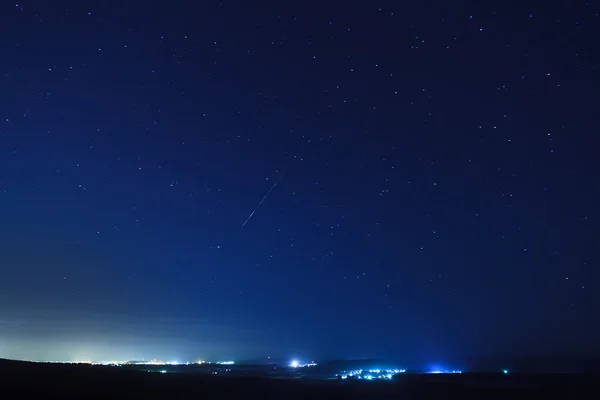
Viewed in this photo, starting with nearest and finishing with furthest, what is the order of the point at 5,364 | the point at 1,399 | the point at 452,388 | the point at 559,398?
the point at 1,399 → the point at 559,398 → the point at 5,364 → the point at 452,388

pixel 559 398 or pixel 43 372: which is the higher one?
pixel 43 372

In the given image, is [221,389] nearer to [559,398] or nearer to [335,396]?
[335,396]

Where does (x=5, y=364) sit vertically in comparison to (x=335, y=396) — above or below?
above

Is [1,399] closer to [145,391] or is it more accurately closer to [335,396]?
[145,391]

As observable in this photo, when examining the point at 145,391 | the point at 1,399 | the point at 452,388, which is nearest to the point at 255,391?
the point at 145,391

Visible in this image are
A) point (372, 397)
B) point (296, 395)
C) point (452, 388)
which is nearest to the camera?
point (296, 395)

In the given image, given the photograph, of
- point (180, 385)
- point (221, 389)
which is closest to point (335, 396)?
point (221, 389)

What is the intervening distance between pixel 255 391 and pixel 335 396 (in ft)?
14.4

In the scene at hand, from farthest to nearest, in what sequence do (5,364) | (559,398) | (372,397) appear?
(5,364) → (559,398) → (372,397)

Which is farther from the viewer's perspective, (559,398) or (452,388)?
(452,388)

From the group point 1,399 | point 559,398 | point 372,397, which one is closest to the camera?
point 1,399

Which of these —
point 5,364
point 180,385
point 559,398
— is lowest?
point 559,398

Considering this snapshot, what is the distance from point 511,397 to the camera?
101 feet

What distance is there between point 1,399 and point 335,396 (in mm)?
16019
